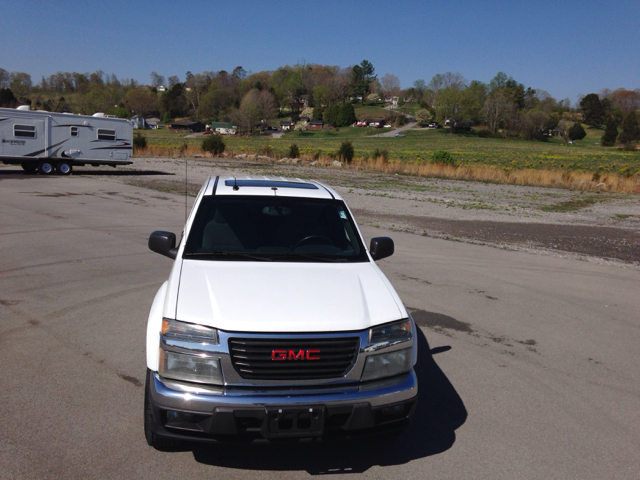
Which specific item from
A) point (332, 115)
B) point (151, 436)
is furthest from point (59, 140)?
point (332, 115)

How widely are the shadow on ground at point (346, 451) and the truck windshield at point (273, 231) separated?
1.40 meters

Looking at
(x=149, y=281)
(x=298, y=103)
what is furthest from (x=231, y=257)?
(x=298, y=103)

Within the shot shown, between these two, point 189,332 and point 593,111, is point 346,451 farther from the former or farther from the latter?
point 593,111

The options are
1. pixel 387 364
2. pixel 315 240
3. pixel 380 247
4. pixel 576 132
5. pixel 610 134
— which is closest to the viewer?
pixel 387 364

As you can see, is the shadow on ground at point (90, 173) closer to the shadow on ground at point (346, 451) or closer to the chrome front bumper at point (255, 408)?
the shadow on ground at point (346, 451)

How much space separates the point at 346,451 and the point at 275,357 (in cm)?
103

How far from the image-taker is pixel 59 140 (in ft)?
94.6

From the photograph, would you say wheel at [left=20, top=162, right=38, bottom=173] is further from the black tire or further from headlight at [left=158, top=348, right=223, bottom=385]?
headlight at [left=158, top=348, right=223, bottom=385]

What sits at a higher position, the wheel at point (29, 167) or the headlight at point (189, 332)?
the headlight at point (189, 332)

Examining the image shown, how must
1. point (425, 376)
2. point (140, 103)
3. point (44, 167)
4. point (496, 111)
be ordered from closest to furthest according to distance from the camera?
point (425, 376) < point (44, 167) < point (496, 111) < point (140, 103)

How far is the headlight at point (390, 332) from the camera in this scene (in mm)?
3514

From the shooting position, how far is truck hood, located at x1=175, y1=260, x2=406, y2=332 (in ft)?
11.2

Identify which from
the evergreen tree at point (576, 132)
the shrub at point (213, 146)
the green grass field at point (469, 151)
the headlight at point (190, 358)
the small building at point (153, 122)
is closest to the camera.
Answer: the headlight at point (190, 358)

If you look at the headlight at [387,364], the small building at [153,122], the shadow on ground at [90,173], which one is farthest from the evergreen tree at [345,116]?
the headlight at [387,364]
